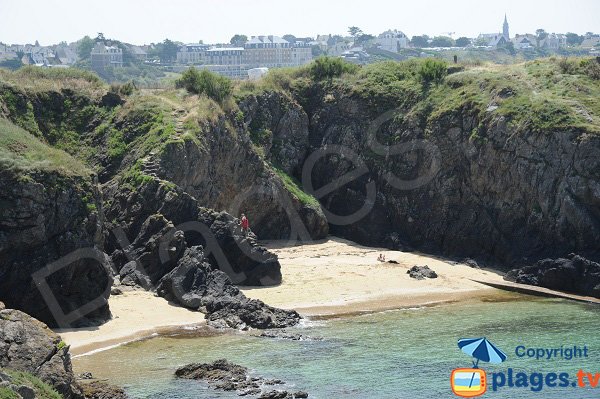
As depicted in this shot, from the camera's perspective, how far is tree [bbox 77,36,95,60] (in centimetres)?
16925

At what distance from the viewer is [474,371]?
98.8ft

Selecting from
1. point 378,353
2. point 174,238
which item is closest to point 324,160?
point 174,238

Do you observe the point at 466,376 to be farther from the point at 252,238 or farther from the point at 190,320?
the point at 252,238

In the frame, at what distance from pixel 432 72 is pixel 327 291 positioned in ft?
57.0

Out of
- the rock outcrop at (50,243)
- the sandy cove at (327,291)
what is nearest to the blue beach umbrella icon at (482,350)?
the sandy cove at (327,291)

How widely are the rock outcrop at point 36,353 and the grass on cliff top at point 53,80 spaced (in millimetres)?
23264

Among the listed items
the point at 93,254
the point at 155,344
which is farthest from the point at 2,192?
the point at 155,344

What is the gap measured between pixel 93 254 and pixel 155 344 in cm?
399

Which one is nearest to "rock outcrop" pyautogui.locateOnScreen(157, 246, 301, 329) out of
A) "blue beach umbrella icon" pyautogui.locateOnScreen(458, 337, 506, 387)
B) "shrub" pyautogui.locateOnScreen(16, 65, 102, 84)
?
"blue beach umbrella icon" pyautogui.locateOnScreen(458, 337, 506, 387)

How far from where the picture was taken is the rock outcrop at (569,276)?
40.8 meters

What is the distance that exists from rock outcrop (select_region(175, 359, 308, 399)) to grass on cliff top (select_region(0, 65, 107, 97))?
2160cm

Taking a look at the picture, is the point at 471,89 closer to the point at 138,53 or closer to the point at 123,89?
the point at 123,89

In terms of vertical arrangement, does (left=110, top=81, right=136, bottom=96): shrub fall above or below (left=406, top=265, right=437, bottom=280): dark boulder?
above

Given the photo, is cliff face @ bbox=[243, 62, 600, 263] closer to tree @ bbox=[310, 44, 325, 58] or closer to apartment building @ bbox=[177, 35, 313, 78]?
apartment building @ bbox=[177, 35, 313, 78]
